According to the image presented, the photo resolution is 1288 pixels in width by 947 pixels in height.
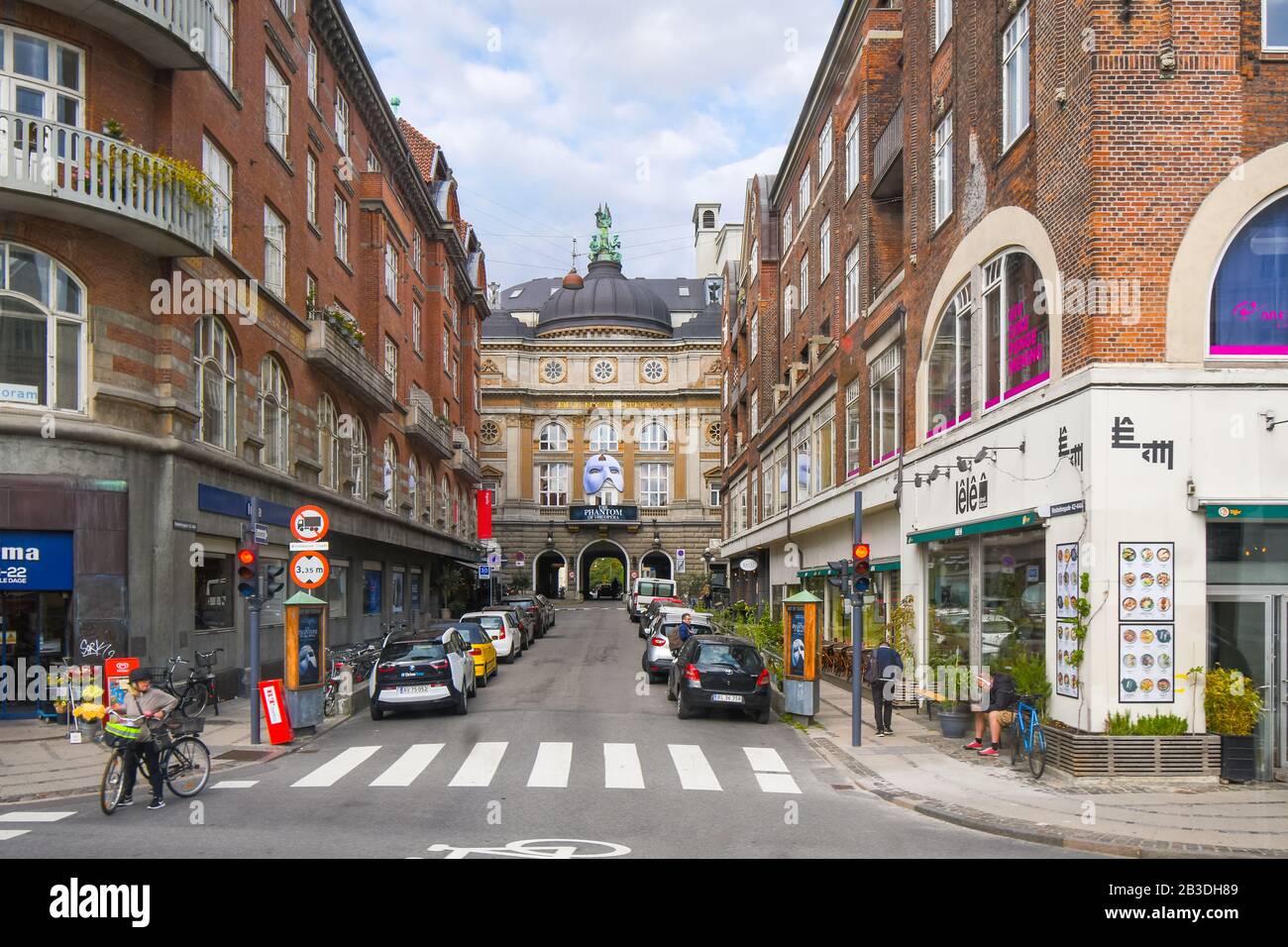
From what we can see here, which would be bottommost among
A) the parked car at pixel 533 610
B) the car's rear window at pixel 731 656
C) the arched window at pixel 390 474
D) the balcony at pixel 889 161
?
the parked car at pixel 533 610

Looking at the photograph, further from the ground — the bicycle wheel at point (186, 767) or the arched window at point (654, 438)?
the arched window at point (654, 438)

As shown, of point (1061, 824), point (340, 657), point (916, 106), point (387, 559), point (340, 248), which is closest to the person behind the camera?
point (1061, 824)

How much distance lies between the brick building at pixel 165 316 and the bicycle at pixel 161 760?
661cm

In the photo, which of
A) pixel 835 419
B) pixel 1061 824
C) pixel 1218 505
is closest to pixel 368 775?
pixel 1061 824

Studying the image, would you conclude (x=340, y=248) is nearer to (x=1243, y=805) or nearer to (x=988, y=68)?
(x=988, y=68)

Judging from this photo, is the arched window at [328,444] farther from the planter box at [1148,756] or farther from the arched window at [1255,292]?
the arched window at [1255,292]

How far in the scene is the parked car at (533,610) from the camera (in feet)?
138

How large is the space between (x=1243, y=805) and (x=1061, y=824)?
241 centimetres

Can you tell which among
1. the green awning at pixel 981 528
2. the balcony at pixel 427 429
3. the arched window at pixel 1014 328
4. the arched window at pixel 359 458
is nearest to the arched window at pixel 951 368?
the arched window at pixel 1014 328

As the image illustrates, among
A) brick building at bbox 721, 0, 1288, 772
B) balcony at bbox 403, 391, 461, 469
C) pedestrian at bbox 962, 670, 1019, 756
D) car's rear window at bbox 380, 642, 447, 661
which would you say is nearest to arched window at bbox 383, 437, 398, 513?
balcony at bbox 403, 391, 461, 469

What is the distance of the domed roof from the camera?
8225 centimetres

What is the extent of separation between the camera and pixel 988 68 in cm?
1781

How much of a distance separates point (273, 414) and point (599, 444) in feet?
175

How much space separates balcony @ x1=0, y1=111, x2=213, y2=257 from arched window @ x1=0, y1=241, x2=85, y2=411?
846 millimetres
